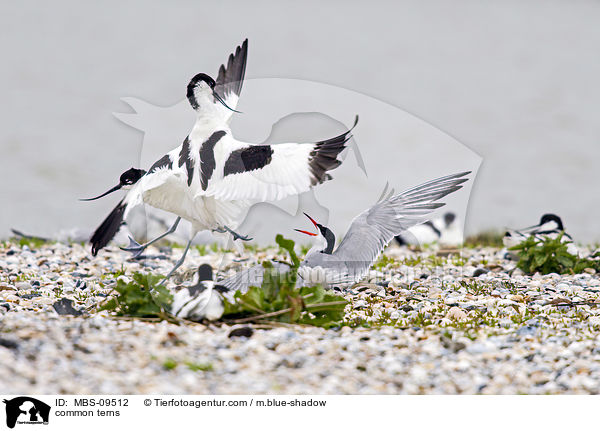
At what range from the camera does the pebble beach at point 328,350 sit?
311 centimetres

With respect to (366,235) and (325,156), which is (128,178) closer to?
(325,156)

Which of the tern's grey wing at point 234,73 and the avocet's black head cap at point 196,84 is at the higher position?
the tern's grey wing at point 234,73

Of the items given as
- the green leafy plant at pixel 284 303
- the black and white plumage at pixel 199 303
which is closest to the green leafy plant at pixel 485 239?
the green leafy plant at pixel 284 303

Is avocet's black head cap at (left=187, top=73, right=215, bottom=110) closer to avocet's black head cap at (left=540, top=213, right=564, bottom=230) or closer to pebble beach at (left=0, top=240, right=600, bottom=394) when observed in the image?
pebble beach at (left=0, top=240, right=600, bottom=394)

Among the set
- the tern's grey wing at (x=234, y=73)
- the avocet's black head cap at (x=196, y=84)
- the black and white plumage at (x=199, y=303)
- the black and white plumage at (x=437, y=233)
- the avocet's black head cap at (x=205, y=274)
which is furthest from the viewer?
the black and white plumage at (x=437, y=233)

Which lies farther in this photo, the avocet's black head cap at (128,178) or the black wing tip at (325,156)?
the avocet's black head cap at (128,178)

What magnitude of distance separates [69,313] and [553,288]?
3408 millimetres

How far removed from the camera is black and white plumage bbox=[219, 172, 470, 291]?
15.6ft

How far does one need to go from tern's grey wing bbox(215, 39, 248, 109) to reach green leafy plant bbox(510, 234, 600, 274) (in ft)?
8.79

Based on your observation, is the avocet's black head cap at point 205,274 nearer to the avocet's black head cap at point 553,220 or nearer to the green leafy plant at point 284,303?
the green leafy plant at point 284,303

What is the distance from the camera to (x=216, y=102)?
15.2ft

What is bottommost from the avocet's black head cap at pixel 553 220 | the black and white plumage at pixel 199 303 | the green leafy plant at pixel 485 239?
the black and white plumage at pixel 199 303
